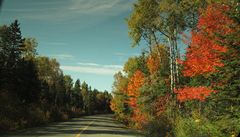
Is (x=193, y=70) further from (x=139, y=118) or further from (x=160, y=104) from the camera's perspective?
(x=139, y=118)

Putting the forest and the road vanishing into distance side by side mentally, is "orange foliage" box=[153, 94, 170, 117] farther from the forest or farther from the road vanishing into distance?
the road vanishing into distance

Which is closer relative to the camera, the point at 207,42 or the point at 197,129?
the point at 197,129

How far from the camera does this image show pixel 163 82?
3794 cm

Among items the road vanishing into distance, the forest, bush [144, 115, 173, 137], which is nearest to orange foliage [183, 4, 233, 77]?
the forest

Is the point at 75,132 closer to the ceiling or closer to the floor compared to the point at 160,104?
closer to the floor

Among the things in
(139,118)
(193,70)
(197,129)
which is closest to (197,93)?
(193,70)

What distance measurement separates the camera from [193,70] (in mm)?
23891

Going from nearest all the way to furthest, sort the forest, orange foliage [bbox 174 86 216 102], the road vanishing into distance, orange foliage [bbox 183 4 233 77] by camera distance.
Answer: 1. the forest
2. orange foliage [bbox 183 4 233 77]
3. orange foliage [bbox 174 86 216 102]
4. the road vanishing into distance

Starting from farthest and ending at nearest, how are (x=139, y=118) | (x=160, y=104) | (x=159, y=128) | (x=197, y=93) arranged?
(x=139, y=118), (x=160, y=104), (x=159, y=128), (x=197, y=93)

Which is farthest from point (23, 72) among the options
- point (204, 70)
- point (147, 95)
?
point (204, 70)

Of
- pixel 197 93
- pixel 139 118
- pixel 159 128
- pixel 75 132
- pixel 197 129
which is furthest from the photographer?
pixel 139 118

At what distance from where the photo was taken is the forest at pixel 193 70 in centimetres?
1645

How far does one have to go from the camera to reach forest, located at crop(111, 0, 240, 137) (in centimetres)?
1645

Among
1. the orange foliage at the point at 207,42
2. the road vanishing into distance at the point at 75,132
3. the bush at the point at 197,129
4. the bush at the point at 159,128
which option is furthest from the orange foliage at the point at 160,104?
the bush at the point at 197,129
